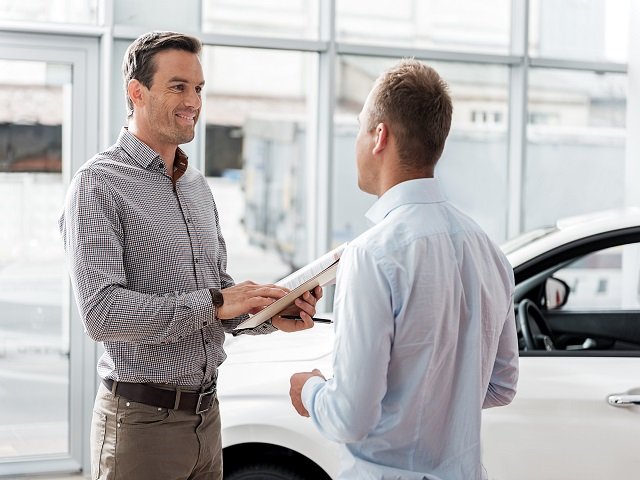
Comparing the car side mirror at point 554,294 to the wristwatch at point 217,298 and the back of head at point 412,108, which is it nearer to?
the wristwatch at point 217,298

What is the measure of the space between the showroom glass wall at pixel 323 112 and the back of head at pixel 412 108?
418 centimetres

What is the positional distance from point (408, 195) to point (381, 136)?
0.46ft

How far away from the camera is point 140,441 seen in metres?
2.55

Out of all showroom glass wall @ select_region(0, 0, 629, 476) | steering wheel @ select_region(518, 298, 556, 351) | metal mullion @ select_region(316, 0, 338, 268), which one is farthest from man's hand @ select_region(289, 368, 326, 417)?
metal mullion @ select_region(316, 0, 338, 268)

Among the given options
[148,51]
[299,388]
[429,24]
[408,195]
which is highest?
[429,24]

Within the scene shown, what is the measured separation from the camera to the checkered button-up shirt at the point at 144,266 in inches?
95.0

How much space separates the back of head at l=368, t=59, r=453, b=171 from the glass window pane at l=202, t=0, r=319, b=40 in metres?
4.52

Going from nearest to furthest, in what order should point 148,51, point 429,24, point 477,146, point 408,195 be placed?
point 408,195
point 148,51
point 429,24
point 477,146

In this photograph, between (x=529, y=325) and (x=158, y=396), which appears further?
(x=529, y=325)

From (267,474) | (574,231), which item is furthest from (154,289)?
(574,231)

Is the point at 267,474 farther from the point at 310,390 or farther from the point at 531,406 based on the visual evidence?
the point at 310,390

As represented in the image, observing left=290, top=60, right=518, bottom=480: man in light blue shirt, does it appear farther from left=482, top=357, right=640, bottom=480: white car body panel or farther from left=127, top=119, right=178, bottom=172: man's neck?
left=482, top=357, right=640, bottom=480: white car body panel

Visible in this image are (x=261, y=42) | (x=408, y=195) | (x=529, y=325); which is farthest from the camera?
(x=261, y=42)

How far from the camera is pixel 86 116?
19.9 feet
